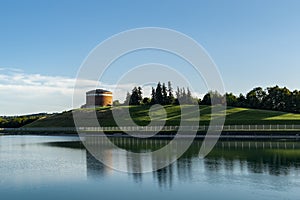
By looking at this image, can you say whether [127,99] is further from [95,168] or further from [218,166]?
[218,166]

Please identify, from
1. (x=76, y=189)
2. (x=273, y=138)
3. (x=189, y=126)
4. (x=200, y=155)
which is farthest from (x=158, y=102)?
(x=76, y=189)

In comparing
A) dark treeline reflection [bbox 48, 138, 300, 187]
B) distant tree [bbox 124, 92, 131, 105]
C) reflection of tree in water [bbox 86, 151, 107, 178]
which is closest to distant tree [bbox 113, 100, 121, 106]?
distant tree [bbox 124, 92, 131, 105]

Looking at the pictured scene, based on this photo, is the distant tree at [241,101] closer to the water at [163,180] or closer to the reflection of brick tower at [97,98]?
the reflection of brick tower at [97,98]

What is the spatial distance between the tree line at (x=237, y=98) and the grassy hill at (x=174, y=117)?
8466 mm

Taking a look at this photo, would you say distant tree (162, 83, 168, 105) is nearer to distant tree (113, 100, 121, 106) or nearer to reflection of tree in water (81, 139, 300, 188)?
distant tree (113, 100, 121, 106)

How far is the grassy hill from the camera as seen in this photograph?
62.4 meters

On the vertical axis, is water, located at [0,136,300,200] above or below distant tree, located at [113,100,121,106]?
below

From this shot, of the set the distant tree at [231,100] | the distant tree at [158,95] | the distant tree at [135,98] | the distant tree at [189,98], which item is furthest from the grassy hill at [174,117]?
the distant tree at [189,98]

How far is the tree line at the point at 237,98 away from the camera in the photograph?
257 ft

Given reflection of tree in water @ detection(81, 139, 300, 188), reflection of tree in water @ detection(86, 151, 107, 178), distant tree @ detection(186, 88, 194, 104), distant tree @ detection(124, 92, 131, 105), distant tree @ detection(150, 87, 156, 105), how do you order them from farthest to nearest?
distant tree @ detection(124, 92, 131, 105) < distant tree @ detection(186, 88, 194, 104) < distant tree @ detection(150, 87, 156, 105) < reflection of tree in water @ detection(86, 151, 107, 178) < reflection of tree in water @ detection(81, 139, 300, 188)

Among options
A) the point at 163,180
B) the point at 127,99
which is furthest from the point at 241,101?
the point at 163,180

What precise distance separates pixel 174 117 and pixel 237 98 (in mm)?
26150

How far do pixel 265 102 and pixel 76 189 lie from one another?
7225 cm

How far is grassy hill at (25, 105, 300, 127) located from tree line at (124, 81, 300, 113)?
8466mm
